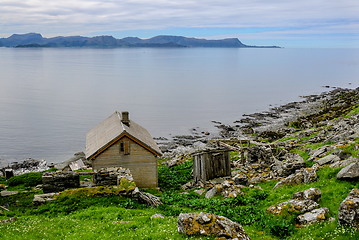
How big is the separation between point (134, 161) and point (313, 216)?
17489 mm

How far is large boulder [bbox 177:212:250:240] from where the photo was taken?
1038 centimetres

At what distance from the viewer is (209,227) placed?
413 inches

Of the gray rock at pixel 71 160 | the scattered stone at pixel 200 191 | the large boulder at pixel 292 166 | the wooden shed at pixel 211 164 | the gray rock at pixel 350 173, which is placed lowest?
the gray rock at pixel 71 160

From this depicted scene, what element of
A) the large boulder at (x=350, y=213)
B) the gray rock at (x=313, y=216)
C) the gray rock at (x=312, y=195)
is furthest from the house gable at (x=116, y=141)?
the large boulder at (x=350, y=213)

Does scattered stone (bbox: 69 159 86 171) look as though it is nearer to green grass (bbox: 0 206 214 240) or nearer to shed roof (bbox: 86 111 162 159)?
shed roof (bbox: 86 111 162 159)

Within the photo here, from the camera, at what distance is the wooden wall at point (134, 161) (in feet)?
85.5

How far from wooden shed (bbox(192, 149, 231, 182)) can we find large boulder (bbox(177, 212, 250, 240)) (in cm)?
1488

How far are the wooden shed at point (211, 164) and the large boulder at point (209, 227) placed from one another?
48.8 feet

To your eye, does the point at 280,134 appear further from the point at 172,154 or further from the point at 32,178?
the point at 32,178

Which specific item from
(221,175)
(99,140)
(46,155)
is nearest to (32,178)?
(99,140)

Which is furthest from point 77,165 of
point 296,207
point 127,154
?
point 296,207

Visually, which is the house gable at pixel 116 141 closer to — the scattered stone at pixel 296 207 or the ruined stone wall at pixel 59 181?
the ruined stone wall at pixel 59 181

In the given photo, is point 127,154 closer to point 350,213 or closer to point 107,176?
point 107,176

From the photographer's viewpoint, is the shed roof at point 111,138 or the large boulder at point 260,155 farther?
the large boulder at point 260,155
